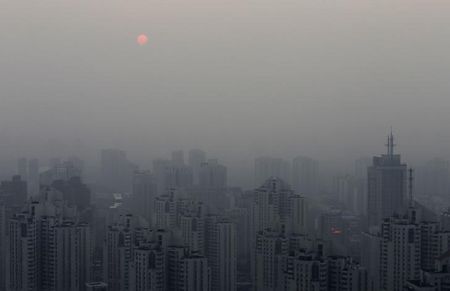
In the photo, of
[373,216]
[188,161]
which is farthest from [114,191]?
[373,216]

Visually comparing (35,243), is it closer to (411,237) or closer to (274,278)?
(274,278)

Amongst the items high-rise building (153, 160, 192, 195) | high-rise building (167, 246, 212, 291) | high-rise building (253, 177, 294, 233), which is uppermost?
high-rise building (153, 160, 192, 195)

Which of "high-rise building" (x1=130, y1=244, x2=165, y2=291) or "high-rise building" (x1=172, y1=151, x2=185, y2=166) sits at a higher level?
"high-rise building" (x1=172, y1=151, x2=185, y2=166)

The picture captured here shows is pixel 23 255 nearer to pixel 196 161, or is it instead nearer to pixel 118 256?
pixel 118 256

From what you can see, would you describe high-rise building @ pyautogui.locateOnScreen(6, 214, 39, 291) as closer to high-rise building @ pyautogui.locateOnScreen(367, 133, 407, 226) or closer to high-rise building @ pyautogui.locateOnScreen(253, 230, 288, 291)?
high-rise building @ pyautogui.locateOnScreen(253, 230, 288, 291)

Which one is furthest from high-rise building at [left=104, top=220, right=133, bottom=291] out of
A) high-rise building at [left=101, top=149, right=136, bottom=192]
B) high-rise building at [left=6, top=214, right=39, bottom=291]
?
high-rise building at [left=101, top=149, right=136, bottom=192]

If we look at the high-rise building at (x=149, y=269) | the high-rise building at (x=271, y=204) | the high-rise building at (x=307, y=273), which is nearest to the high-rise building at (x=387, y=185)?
the high-rise building at (x=271, y=204)
